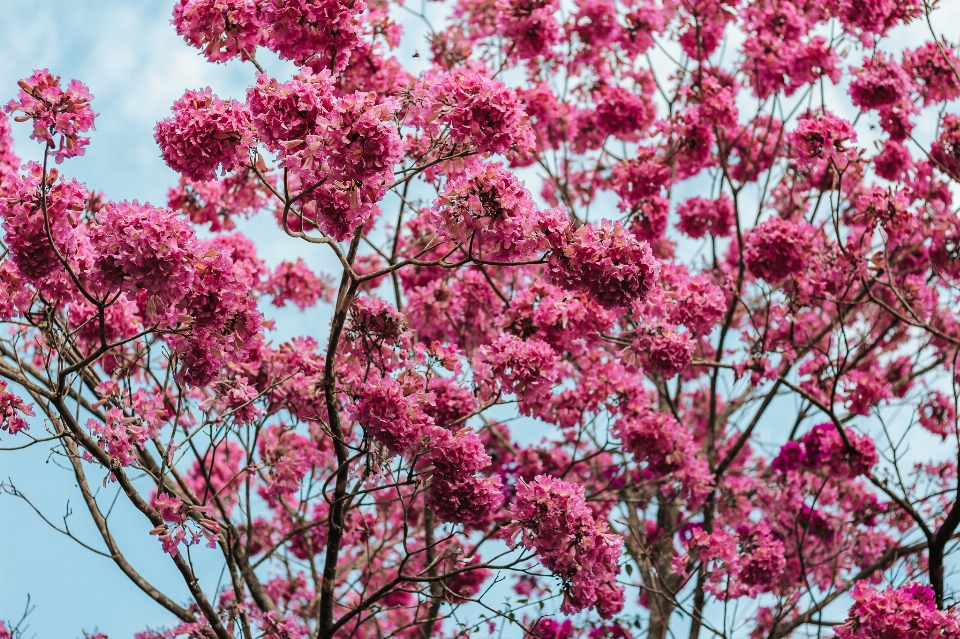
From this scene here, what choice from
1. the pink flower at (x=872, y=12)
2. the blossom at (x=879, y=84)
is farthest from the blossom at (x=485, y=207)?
the pink flower at (x=872, y=12)

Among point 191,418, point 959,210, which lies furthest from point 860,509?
point 191,418

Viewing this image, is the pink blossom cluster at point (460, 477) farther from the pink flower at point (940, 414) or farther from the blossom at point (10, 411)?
the pink flower at point (940, 414)

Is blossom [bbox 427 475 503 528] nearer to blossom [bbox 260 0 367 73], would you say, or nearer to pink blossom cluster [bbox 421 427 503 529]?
pink blossom cluster [bbox 421 427 503 529]

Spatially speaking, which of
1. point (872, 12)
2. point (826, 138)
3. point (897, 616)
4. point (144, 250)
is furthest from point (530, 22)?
point (897, 616)

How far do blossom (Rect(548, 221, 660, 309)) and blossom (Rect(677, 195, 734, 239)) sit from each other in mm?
4787

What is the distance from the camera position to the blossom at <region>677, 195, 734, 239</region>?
883 cm

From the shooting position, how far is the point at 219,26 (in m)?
4.59

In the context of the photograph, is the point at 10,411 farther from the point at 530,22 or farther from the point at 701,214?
the point at 701,214

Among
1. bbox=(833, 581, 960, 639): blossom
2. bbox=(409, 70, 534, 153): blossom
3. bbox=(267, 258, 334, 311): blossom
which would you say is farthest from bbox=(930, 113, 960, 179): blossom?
bbox=(267, 258, 334, 311): blossom

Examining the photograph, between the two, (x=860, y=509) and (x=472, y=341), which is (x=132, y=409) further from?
(x=860, y=509)

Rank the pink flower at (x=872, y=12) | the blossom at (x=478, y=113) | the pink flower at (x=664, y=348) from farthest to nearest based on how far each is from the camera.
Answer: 1. the pink flower at (x=872, y=12)
2. the pink flower at (x=664, y=348)
3. the blossom at (x=478, y=113)

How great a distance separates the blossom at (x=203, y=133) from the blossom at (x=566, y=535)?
2135 millimetres

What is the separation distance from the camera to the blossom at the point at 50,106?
396cm

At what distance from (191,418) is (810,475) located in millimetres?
5601
